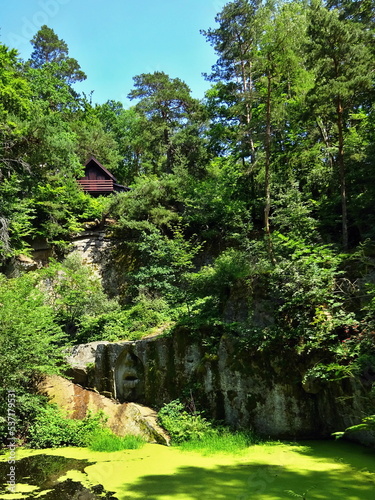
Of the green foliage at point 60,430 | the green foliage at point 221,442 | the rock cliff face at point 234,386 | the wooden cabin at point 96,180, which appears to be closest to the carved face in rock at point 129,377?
the rock cliff face at point 234,386

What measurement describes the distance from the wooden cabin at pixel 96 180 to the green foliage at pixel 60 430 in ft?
55.9

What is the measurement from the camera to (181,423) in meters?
8.10

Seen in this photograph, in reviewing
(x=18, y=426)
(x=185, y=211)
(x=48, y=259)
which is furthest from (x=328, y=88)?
(x=48, y=259)

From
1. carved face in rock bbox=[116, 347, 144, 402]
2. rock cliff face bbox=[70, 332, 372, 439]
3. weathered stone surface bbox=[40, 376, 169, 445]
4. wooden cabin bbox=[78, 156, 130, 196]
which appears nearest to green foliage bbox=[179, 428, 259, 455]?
rock cliff face bbox=[70, 332, 372, 439]

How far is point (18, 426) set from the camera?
841cm

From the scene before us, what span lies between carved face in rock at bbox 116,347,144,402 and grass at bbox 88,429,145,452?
2.25m

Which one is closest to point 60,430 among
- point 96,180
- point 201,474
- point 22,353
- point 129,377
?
point 22,353

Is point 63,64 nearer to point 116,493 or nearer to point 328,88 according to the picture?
point 328,88

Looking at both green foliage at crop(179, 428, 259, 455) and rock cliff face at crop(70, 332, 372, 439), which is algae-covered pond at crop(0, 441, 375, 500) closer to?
green foliage at crop(179, 428, 259, 455)

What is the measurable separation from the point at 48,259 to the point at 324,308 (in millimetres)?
14264

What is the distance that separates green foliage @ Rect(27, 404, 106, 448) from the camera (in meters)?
8.05

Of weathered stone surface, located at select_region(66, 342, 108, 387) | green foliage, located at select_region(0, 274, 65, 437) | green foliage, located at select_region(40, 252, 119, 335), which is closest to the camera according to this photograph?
green foliage, located at select_region(0, 274, 65, 437)

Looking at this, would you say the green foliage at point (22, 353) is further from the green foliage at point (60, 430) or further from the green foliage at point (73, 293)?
the green foliage at point (73, 293)

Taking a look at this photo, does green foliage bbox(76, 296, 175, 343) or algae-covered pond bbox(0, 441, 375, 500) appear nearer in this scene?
algae-covered pond bbox(0, 441, 375, 500)
